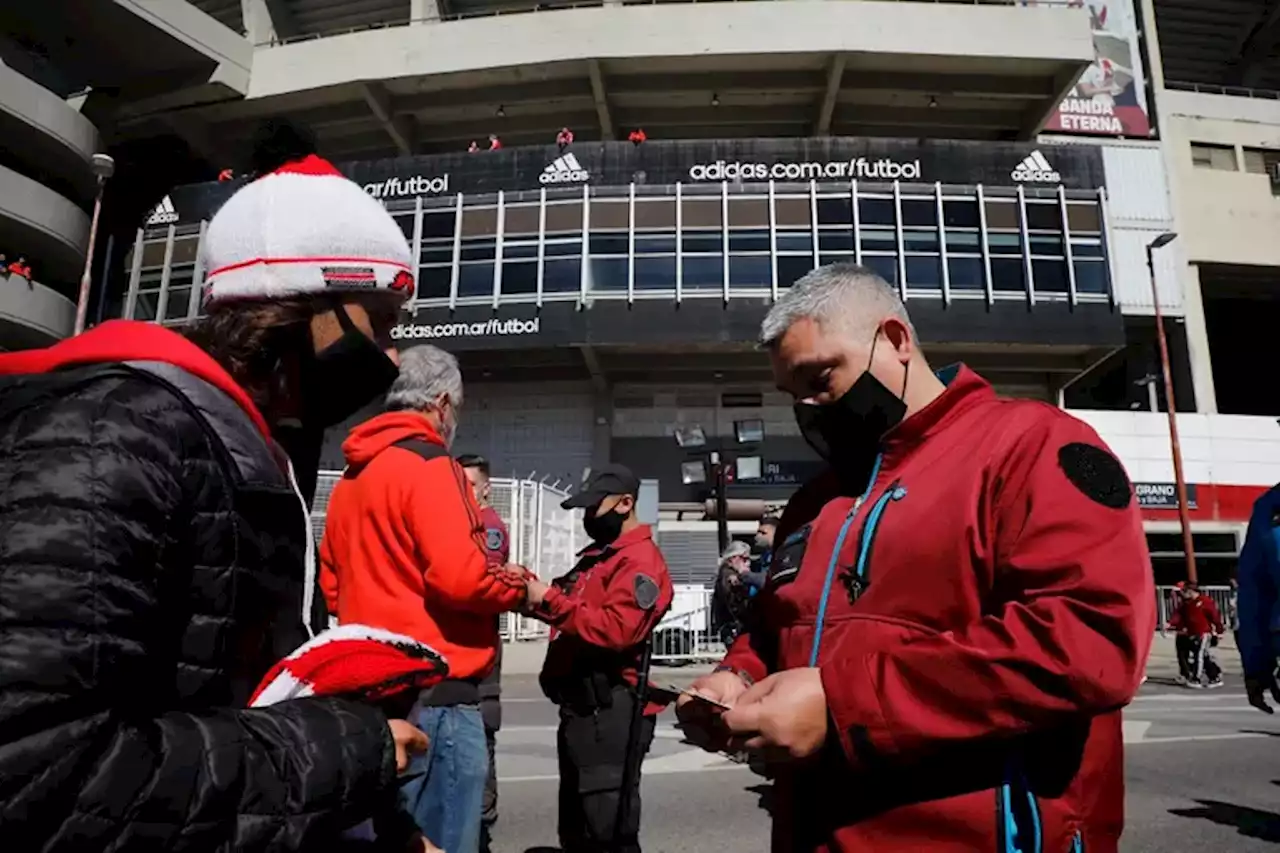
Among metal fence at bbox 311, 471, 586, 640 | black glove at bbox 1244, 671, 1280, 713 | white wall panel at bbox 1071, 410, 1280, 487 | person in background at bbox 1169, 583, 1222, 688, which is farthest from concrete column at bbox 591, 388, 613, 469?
black glove at bbox 1244, 671, 1280, 713

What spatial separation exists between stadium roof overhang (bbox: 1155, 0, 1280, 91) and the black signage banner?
17.9 metres

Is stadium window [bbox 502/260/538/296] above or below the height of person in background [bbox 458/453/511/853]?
above

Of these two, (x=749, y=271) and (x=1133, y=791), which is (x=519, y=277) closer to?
(x=749, y=271)

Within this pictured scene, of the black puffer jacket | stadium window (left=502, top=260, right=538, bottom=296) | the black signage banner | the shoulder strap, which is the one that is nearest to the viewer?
the black puffer jacket

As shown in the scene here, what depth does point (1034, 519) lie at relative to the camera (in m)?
1.57

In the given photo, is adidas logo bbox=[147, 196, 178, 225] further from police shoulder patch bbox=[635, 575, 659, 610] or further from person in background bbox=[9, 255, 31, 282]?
police shoulder patch bbox=[635, 575, 659, 610]

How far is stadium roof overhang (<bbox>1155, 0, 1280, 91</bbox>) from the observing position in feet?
118

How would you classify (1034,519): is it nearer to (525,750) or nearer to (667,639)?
(525,750)

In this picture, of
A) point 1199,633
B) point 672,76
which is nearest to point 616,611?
point 1199,633

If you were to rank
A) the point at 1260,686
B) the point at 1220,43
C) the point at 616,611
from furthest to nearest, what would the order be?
1. the point at 1220,43
2. the point at 1260,686
3. the point at 616,611

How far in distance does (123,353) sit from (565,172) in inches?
1047

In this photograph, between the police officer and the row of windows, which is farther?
the row of windows

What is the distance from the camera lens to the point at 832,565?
1.85m

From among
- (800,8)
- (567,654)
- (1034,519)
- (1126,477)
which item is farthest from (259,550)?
(800,8)
